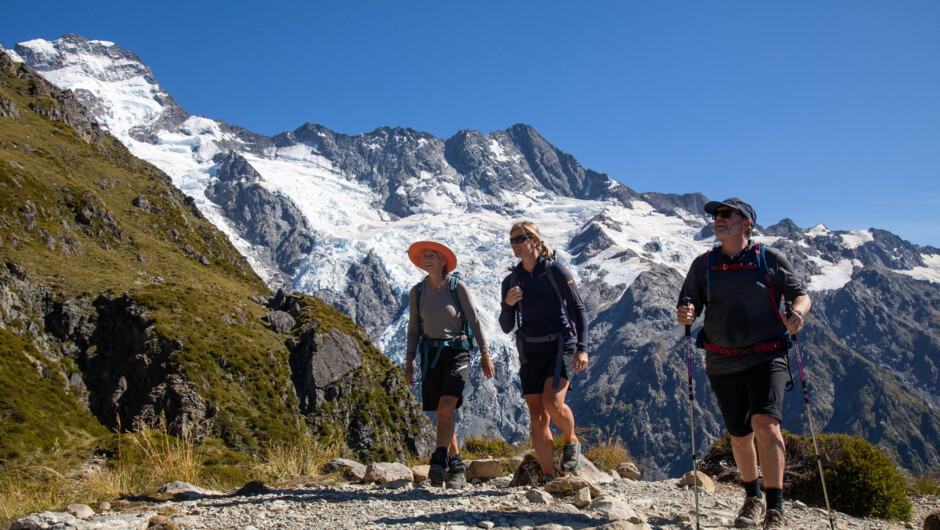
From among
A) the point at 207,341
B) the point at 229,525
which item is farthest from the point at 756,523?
the point at 207,341

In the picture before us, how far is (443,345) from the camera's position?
24.6ft

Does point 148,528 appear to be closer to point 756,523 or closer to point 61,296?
point 756,523

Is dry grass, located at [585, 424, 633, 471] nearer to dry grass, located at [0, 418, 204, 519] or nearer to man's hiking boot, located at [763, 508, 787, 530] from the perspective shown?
man's hiking boot, located at [763, 508, 787, 530]

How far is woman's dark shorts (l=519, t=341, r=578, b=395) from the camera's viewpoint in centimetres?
669

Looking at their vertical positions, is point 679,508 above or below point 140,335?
below

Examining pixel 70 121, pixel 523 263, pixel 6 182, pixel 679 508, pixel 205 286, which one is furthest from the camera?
pixel 70 121

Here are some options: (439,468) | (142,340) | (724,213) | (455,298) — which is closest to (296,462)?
(439,468)

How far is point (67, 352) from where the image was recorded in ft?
144

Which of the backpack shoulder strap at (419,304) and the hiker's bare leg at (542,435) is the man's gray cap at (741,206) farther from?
the backpack shoulder strap at (419,304)

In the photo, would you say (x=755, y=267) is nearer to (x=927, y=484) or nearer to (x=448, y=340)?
(x=448, y=340)

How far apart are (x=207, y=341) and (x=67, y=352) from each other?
9.64 m

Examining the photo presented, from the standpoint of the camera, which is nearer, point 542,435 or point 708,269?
point 708,269

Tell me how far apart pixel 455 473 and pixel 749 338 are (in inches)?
157

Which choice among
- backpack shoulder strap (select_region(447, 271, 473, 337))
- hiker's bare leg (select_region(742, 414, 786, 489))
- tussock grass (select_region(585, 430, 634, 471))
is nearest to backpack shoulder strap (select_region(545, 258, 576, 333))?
backpack shoulder strap (select_region(447, 271, 473, 337))
